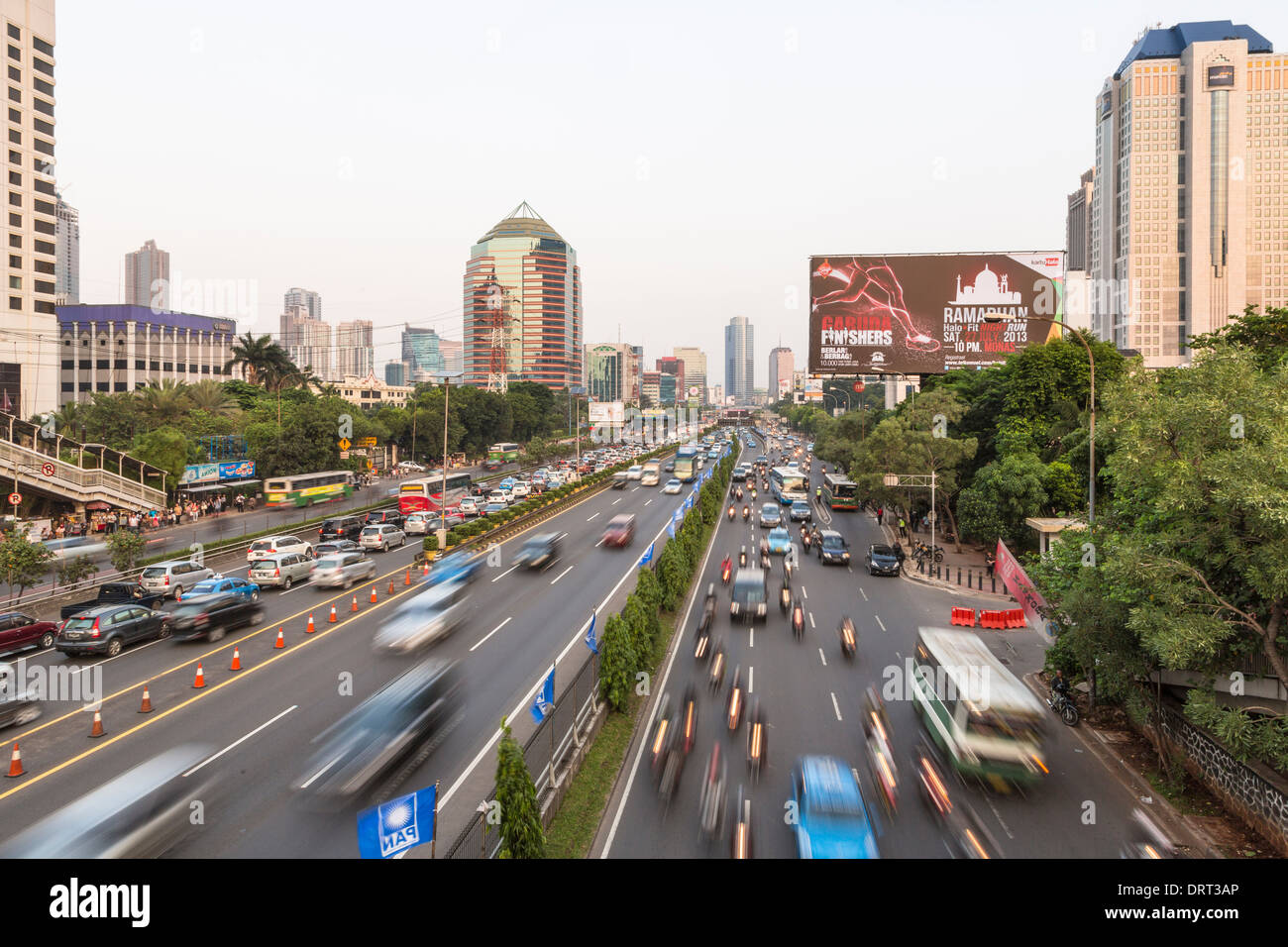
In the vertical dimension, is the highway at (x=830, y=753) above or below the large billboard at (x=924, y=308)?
below

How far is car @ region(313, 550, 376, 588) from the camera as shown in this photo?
1264 inches

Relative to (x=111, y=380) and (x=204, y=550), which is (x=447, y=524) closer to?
(x=204, y=550)

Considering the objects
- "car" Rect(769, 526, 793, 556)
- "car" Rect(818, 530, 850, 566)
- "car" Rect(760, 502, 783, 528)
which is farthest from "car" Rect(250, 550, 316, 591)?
"car" Rect(760, 502, 783, 528)

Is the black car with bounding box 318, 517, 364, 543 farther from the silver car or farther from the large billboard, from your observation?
the large billboard

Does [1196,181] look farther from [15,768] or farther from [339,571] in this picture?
[15,768]

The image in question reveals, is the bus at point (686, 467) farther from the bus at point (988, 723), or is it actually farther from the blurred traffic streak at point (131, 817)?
the blurred traffic streak at point (131, 817)

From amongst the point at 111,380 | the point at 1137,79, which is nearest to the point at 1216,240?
the point at 1137,79

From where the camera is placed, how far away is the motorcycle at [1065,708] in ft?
64.4

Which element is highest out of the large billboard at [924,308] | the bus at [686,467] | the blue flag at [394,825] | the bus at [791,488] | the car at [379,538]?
the large billboard at [924,308]

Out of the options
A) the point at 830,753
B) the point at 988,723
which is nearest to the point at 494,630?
the point at 830,753

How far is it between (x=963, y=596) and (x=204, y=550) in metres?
37.9

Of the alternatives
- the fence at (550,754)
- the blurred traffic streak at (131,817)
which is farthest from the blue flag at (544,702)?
the blurred traffic streak at (131,817)

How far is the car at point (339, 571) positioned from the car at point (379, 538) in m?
7.65

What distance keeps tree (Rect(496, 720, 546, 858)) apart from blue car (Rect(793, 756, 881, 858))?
4.15 m
